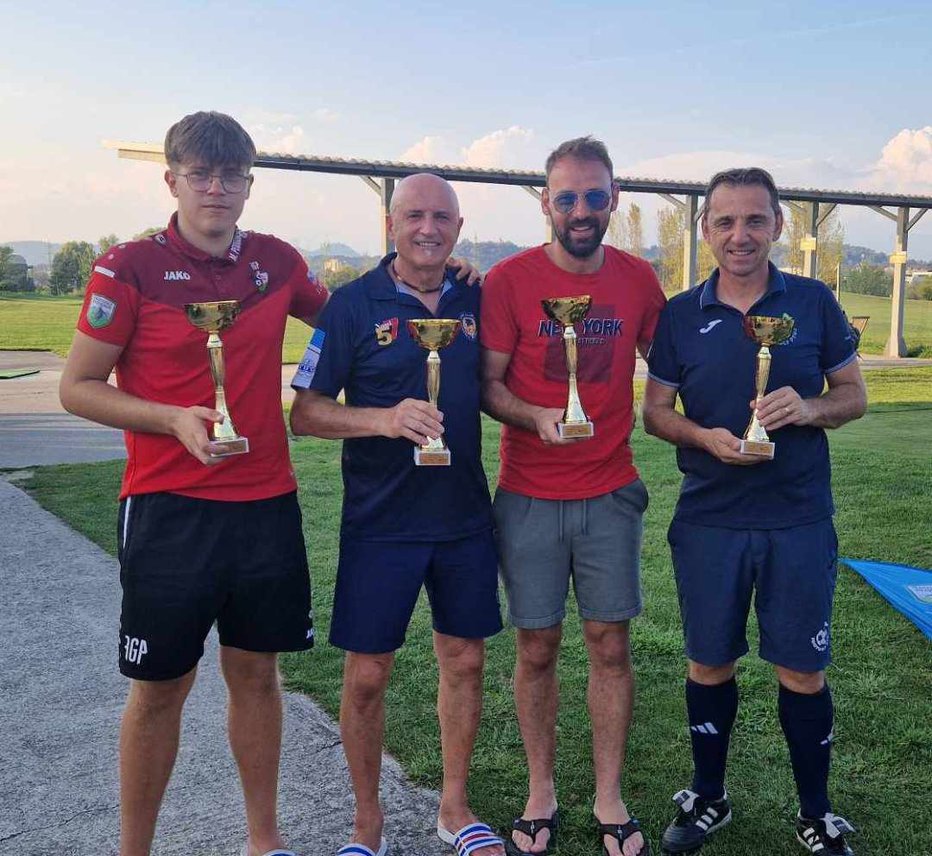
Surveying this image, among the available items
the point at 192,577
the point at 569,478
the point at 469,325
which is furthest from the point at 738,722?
the point at 192,577

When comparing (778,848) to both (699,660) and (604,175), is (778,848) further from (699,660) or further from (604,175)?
(604,175)

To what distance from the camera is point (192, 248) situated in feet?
8.77

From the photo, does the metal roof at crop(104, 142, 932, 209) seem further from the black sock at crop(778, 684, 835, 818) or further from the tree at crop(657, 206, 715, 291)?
the tree at crop(657, 206, 715, 291)

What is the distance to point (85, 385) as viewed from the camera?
2.60 meters

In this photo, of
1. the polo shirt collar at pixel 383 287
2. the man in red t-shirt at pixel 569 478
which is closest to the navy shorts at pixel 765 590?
the man in red t-shirt at pixel 569 478

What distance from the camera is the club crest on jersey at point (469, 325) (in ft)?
9.84

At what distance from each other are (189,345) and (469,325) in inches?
35.1

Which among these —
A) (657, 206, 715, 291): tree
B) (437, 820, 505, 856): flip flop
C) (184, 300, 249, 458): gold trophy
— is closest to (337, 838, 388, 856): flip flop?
(437, 820, 505, 856): flip flop

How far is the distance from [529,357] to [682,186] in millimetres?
18216

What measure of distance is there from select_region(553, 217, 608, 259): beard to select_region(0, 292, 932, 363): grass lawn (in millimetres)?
17082

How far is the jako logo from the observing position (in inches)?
103

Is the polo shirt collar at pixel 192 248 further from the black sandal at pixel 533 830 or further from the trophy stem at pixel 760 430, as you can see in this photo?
the black sandal at pixel 533 830

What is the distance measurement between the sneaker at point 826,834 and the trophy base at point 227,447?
2131 mm

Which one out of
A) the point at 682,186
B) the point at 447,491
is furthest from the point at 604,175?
the point at 682,186
